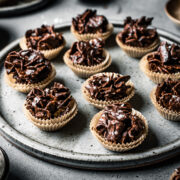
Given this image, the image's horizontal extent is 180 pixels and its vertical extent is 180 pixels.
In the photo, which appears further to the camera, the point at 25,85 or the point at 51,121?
the point at 25,85

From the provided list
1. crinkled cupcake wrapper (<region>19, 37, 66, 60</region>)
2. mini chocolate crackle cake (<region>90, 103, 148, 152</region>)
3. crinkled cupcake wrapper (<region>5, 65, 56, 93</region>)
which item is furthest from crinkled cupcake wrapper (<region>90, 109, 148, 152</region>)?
crinkled cupcake wrapper (<region>19, 37, 66, 60</region>)

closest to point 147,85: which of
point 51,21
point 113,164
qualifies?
point 113,164

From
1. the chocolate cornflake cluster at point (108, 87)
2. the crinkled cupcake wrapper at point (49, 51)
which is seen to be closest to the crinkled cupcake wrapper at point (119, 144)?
the chocolate cornflake cluster at point (108, 87)

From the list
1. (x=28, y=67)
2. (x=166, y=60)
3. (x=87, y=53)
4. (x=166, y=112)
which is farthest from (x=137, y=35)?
(x=28, y=67)

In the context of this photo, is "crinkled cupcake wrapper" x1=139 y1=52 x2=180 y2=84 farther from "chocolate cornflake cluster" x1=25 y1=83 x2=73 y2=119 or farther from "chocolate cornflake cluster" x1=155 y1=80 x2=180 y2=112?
"chocolate cornflake cluster" x1=25 y1=83 x2=73 y2=119

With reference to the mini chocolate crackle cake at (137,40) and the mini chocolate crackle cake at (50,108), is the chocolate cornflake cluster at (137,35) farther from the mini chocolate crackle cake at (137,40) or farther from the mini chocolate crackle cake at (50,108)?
the mini chocolate crackle cake at (50,108)

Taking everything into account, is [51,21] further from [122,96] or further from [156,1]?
[122,96]

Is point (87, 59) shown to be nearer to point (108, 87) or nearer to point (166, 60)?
point (108, 87)

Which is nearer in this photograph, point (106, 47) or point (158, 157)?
point (158, 157)
